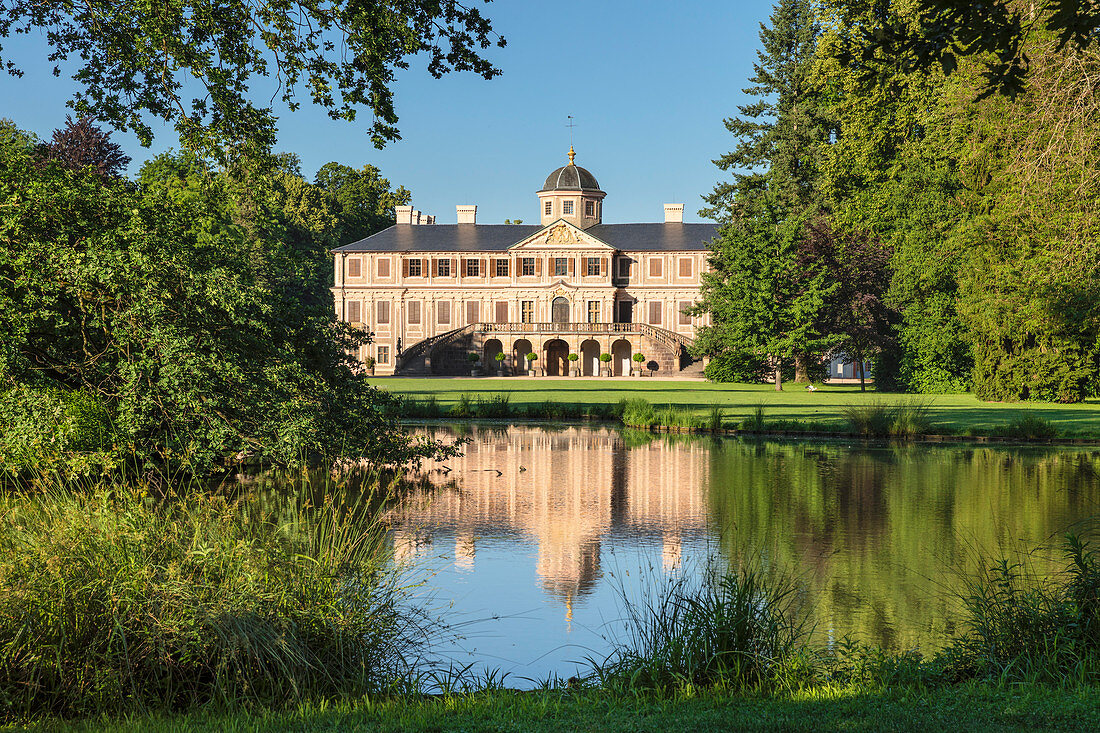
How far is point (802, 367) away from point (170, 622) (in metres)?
39.5

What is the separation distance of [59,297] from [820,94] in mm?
37931

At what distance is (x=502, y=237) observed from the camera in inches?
2537

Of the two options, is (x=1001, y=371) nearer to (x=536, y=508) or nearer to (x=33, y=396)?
(x=536, y=508)

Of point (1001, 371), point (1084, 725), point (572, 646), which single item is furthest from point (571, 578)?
point (1001, 371)

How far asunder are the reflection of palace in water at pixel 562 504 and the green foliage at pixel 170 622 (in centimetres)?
225

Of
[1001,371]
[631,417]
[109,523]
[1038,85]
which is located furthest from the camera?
[1001,371]

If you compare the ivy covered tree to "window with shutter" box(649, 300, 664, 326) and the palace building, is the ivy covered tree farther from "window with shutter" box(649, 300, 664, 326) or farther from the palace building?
"window with shutter" box(649, 300, 664, 326)

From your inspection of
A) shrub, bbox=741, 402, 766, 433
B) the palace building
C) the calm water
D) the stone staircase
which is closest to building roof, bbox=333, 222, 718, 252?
the palace building

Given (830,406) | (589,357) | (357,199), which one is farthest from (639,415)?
(357,199)

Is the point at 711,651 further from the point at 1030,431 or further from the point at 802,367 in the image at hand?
the point at 802,367

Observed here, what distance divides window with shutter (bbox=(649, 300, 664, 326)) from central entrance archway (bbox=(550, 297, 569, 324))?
5.19 m

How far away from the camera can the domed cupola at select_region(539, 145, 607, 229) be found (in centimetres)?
6506

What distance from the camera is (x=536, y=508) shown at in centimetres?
1088

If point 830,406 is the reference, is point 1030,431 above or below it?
below
